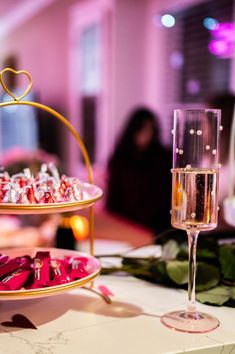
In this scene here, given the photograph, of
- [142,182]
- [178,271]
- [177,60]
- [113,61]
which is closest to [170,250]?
[178,271]

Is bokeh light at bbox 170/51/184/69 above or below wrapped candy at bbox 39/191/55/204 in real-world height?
above

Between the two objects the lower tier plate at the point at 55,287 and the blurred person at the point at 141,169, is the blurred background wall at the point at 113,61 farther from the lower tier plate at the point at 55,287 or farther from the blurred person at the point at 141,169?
the lower tier plate at the point at 55,287

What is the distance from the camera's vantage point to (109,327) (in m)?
0.89

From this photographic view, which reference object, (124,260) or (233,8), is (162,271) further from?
(233,8)

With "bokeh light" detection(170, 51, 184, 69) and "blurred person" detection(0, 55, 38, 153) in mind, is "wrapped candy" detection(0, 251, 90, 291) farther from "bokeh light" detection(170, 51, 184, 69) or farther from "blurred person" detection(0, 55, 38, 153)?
"blurred person" detection(0, 55, 38, 153)

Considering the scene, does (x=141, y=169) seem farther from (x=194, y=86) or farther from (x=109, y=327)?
(x=109, y=327)

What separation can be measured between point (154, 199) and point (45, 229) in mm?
2117

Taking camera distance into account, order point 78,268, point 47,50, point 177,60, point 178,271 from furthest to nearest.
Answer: point 47,50, point 177,60, point 178,271, point 78,268

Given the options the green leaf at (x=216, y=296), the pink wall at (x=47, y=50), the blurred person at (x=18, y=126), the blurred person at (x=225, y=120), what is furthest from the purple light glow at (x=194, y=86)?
the green leaf at (x=216, y=296)

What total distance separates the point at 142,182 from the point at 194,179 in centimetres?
325

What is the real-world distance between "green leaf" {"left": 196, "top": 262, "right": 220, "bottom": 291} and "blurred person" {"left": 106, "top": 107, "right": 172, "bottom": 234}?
2.87m

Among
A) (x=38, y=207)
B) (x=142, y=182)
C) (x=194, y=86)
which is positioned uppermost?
(x=194, y=86)

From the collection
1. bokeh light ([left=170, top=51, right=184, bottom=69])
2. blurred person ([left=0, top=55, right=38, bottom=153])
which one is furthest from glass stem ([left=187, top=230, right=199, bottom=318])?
blurred person ([left=0, top=55, right=38, bottom=153])

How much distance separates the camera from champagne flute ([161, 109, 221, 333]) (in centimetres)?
85
